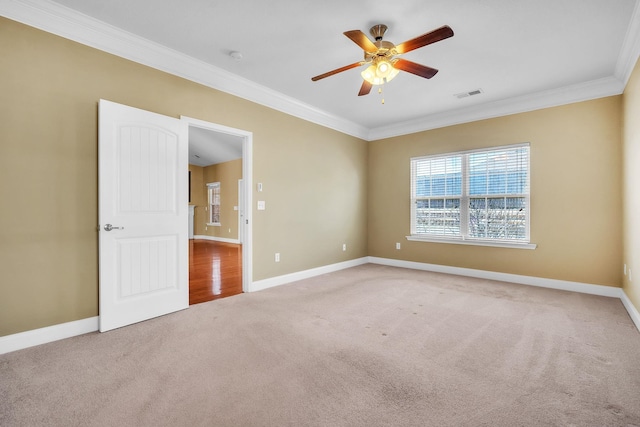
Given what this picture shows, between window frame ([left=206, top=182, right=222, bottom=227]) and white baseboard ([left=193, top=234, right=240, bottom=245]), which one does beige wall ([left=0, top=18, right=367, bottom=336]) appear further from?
window frame ([left=206, top=182, right=222, bottom=227])

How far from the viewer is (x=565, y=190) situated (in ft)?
13.6

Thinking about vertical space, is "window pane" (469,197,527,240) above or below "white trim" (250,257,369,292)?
above

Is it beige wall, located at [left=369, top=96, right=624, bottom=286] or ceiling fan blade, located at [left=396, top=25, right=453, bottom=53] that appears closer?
ceiling fan blade, located at [left=396, top=25, right=453, bottom=53]

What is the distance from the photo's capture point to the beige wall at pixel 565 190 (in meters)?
3.86

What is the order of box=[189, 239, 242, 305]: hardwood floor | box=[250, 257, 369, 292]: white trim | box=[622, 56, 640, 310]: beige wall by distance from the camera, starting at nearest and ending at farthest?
1. box=[622, 56, 640, 310]: beige wall
2. box=[189, 239, 242, 305]: hardwood floor
3. box=[250, 257, 369, 292]: white trim

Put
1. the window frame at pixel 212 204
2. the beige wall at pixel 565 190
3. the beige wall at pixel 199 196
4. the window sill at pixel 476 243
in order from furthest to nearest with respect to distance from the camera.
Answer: the beige wall at pixel 199 196, the window frame at pixel 212 204, the window sill at pixel 476 243, the beige wall at pixel 565 190

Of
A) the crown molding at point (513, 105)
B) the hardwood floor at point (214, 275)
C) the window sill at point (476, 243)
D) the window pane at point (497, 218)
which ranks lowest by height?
the hardwood floor at point (214, 275)

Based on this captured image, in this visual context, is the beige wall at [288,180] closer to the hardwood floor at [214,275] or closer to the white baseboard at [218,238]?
the hardwood floor at [214,275]

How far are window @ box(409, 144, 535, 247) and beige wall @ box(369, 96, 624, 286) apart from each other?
0.14 metres

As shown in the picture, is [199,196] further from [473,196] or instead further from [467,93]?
[467,93]

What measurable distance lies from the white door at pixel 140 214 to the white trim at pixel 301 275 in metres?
1.10

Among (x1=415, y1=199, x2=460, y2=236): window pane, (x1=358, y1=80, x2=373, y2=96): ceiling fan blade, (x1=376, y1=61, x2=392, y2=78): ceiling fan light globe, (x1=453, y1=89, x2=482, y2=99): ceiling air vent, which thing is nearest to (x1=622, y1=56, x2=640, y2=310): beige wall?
(x1=453, y1=89, x2=482, y2=99): ceiling air vent

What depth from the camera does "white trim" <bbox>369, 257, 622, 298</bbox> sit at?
3.91 m

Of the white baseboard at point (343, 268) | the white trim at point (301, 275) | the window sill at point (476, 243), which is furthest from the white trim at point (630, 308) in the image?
the white trim at point (301, 275)
